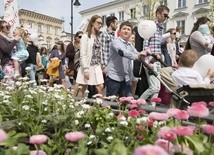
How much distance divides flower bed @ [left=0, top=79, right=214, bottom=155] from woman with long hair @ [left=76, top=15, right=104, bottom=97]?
171cm

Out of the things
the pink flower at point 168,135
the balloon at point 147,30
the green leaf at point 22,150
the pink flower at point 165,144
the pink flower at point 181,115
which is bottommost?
the green leaf at point 22,150

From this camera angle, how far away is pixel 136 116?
2.64m

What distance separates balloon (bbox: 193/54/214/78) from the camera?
13.8 ft

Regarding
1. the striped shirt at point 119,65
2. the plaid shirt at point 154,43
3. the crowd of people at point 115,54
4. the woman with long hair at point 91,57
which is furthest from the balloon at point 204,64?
the woman with long hair at point 91,57

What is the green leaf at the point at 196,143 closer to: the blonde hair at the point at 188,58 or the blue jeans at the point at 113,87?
the blonde hair at the point at 188,58

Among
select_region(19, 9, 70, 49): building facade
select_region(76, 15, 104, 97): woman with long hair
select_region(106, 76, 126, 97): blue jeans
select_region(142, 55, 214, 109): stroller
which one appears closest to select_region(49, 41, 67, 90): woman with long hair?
select_region(76, 15, 104, 97): woman with long hair

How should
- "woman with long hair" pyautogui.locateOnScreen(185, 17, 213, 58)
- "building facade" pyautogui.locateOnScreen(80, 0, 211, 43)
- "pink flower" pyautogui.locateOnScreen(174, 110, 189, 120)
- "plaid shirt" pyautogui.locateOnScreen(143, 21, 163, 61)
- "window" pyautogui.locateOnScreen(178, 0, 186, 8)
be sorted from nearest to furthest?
"pink flower" pyautogui.locateOnScreen(174, 110, 189, 120), "woman with long hair" pyautogui.locateOnScreen(185, 17, 213, 58), "plaid shirt" pyautogui.locateOnScreen(143, 21, 163, 61), "building facade" pyautogui.locateOnScreen(80, 0, 211, 43), "window" pyautogui.locateOnScreen(178, 0, 186, 8)

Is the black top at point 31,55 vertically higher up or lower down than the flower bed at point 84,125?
higher up

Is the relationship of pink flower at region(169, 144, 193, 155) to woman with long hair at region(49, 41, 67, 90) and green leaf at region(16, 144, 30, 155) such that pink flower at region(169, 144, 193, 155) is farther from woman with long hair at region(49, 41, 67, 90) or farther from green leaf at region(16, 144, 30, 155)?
woman with long hair at region(49, 41, 67, 90)

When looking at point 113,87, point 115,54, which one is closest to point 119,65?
point 115,54

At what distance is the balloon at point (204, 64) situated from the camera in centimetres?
420

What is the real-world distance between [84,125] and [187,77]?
144cm

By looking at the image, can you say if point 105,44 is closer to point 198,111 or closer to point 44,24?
point 198,111

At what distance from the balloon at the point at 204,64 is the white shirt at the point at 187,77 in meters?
0.12
